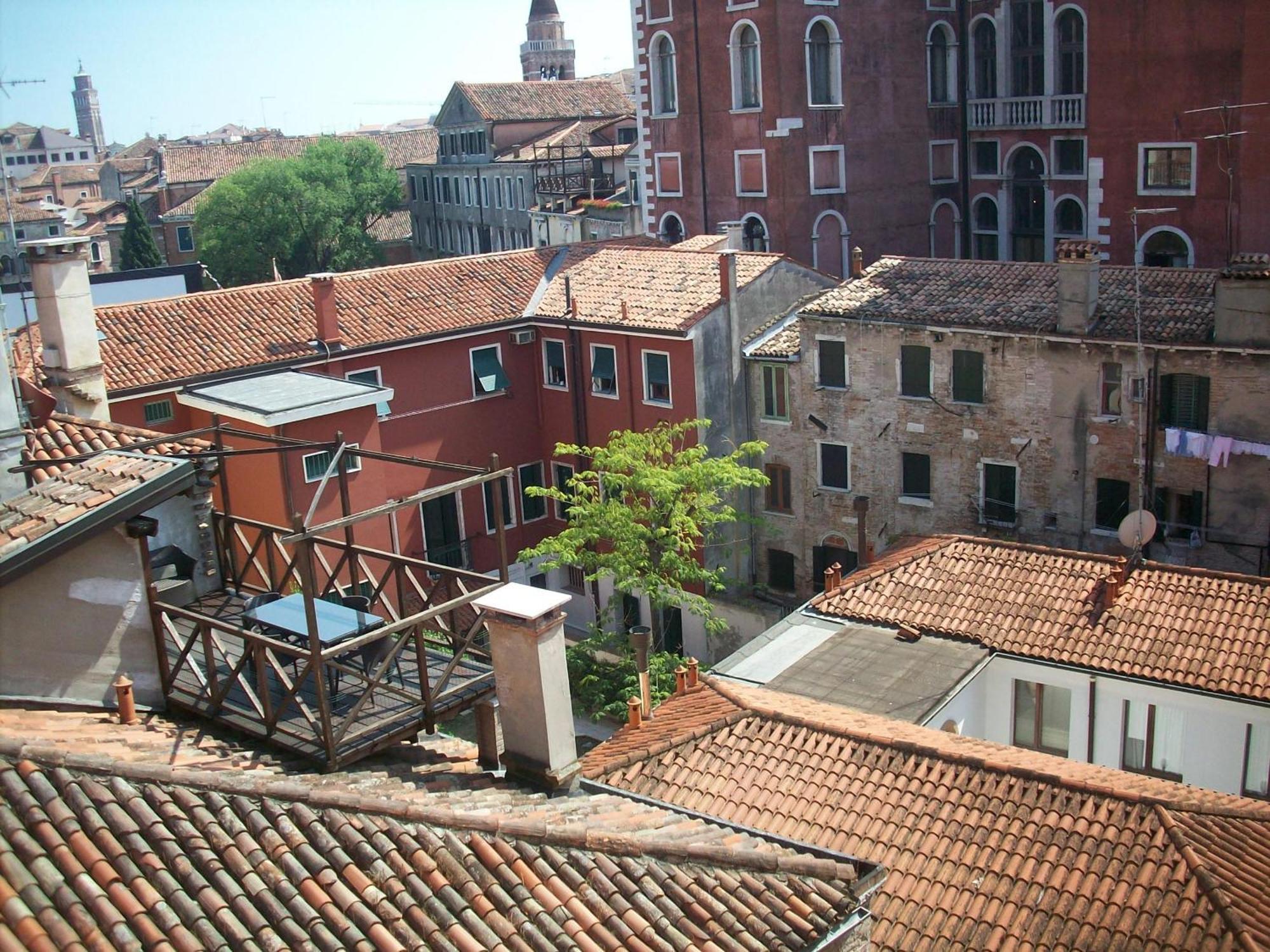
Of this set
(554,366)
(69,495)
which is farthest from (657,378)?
(69,495)

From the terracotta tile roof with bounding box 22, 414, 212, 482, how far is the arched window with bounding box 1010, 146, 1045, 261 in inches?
1173

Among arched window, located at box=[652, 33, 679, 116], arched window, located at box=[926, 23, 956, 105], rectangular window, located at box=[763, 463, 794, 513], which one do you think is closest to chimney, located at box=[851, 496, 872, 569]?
rectangular window, located at box=[763, 463, 794, 513]

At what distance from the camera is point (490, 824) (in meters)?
6.30

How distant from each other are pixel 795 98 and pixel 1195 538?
653 inches

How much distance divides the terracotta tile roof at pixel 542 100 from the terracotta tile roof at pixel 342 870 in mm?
49824

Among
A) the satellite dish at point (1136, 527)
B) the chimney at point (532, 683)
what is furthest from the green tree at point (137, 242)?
the chimney at point (532, 683)

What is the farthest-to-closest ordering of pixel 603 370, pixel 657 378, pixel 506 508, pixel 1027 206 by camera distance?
1. pixel 1027 206
2. pixel 506 508
3. pixel 603 370
4. pixel 657 378

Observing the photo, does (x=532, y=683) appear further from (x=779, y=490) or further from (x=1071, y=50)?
(x=1071, y=50)

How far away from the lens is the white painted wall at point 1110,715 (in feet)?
45.2

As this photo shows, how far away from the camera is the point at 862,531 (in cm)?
2288

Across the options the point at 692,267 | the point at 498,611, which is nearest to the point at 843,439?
the point at 692,267

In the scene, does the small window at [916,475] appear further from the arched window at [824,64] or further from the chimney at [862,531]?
the arched window at [824,64]

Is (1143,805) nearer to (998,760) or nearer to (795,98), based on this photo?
(998,760)

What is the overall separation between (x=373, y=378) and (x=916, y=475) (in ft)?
35.0
